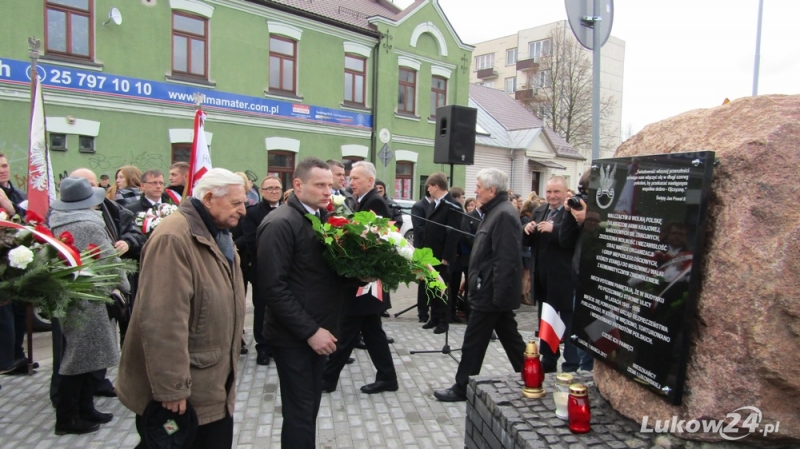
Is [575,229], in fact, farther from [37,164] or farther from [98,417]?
[37,164]

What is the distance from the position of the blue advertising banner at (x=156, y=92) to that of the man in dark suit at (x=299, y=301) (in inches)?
361

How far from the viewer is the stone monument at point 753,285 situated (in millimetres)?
2074

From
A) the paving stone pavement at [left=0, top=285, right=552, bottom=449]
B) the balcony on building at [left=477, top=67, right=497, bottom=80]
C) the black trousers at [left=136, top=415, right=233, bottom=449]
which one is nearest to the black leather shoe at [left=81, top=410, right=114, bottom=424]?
the paving stone pavement at [left=0, top=285, right=552, bottom=449]

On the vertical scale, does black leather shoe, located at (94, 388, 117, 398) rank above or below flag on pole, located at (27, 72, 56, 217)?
below

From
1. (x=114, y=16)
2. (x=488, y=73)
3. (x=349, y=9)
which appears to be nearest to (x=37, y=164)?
(x=114, y=16)

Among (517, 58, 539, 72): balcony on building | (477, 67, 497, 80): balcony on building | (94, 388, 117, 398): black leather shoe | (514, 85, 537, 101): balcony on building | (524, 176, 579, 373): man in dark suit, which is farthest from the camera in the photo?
(477, 67, 497, 80): balcony on building

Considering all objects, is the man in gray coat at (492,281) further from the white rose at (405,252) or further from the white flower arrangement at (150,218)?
Result: the white flower arrangement at (150,218)

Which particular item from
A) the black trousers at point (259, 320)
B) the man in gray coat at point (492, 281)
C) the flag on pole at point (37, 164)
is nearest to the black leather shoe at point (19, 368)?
the flag on pole at point (37, 164)

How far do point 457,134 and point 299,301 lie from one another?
533 centimetres

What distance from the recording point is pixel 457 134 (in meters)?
7.98

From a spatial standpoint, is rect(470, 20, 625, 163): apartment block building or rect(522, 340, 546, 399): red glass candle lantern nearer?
rect(522, 340, 546, 399): red glass candle lantern

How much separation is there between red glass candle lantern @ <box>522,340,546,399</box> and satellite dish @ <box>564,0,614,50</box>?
311cm

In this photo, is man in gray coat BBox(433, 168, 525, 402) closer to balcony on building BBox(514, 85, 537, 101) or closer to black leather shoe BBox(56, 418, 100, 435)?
black leather shoe BBox(56, 418, 100, 435)

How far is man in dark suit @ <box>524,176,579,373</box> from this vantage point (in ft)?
16.0
